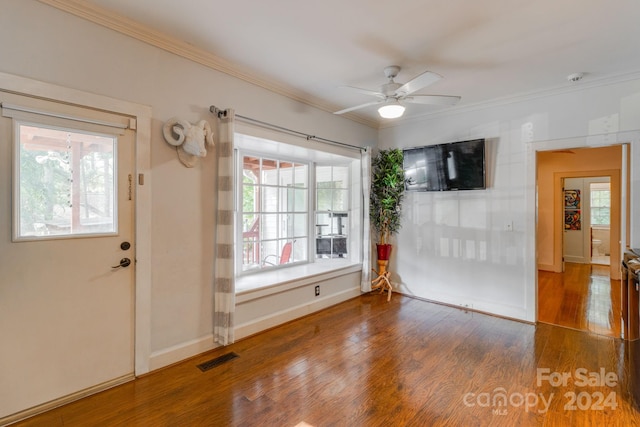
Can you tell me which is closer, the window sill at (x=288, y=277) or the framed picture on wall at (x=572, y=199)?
the window sill at (x=288, y=277)

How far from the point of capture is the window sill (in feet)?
10.3

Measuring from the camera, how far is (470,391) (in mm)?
2193

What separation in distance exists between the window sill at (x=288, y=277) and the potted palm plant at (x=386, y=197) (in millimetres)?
550

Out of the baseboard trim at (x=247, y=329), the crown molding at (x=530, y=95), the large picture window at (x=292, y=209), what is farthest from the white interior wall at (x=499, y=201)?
the baseboard trim at (x=247, y=329)

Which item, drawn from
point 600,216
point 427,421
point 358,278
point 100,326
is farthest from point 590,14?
point 600,216

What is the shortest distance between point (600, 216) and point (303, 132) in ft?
27.6

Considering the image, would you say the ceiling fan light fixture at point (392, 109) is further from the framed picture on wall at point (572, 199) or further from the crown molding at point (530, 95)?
the framed picture on wall at point (572, 199)

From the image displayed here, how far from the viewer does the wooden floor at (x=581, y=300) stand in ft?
11.3

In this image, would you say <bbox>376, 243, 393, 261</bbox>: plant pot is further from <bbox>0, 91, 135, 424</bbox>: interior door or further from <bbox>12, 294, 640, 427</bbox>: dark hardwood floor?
<bbox>0, 91, 135, 424</bbox>: interior door

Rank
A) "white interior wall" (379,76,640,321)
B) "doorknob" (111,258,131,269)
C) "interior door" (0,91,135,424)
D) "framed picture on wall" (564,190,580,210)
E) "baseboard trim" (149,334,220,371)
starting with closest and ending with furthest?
"interior door" (0,91,135,424) < "doorknob" (111,258,131,269) < "baseboard trim" (149,334,220,371) < "white interior wall" (379,76,640,321) < "framed picture on wall" (564,190,580,210)

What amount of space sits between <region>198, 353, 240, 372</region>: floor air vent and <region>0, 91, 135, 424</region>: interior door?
0.54 m

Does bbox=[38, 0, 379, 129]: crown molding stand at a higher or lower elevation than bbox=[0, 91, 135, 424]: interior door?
higher

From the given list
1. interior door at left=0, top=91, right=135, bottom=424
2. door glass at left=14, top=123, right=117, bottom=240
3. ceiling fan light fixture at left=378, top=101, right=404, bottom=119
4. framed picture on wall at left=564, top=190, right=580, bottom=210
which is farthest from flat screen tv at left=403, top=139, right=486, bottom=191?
framed picture on wall at left=564, top=190, right=580, bottom=210

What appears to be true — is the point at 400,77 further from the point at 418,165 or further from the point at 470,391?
the point at 470,391
